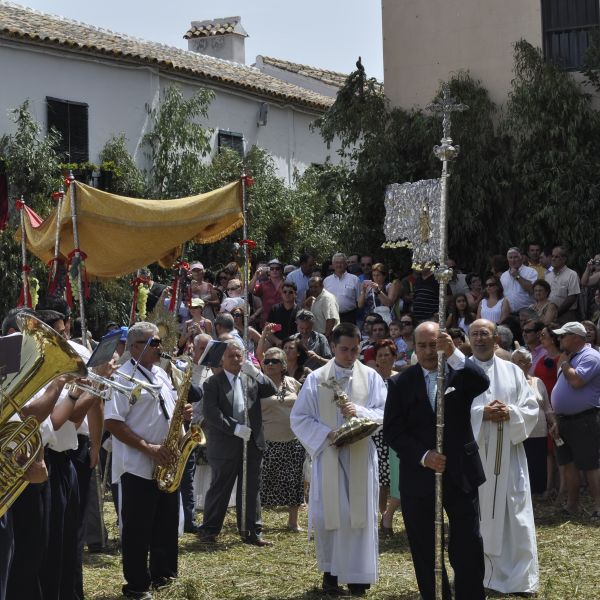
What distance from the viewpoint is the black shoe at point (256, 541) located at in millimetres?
10883

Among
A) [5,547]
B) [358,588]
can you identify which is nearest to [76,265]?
[358,588]

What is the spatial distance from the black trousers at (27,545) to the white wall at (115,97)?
15982 millimetres

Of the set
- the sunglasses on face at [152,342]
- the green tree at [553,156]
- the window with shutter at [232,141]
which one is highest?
the window with shutter at [232,141]

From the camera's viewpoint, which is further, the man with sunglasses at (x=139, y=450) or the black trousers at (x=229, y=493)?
the black trousers at (x=229, y=493)

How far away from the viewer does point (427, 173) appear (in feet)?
64.7

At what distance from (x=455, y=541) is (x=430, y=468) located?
0.51 meters

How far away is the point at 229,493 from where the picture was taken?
11258 millimetres

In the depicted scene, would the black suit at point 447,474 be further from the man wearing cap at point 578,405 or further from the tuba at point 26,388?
the man wearing cap at point 578,405

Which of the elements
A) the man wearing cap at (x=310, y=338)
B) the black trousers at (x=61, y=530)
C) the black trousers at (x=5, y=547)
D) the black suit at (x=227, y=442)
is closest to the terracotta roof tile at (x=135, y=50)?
the man wearing cap at (x=310, y=338)

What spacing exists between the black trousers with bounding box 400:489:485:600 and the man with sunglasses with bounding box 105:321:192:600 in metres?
1.98

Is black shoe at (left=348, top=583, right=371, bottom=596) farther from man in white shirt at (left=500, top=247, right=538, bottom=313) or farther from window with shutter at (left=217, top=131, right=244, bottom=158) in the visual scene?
window with shutter at (left=217, top=131, right=244, bottom=158)

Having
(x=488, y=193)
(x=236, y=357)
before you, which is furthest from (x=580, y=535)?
(x=488, y=193)

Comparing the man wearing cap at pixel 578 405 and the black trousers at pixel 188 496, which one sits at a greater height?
the man wearing cap at pixel 578 405

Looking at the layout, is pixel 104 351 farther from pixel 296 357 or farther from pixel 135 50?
pixel 135 50
